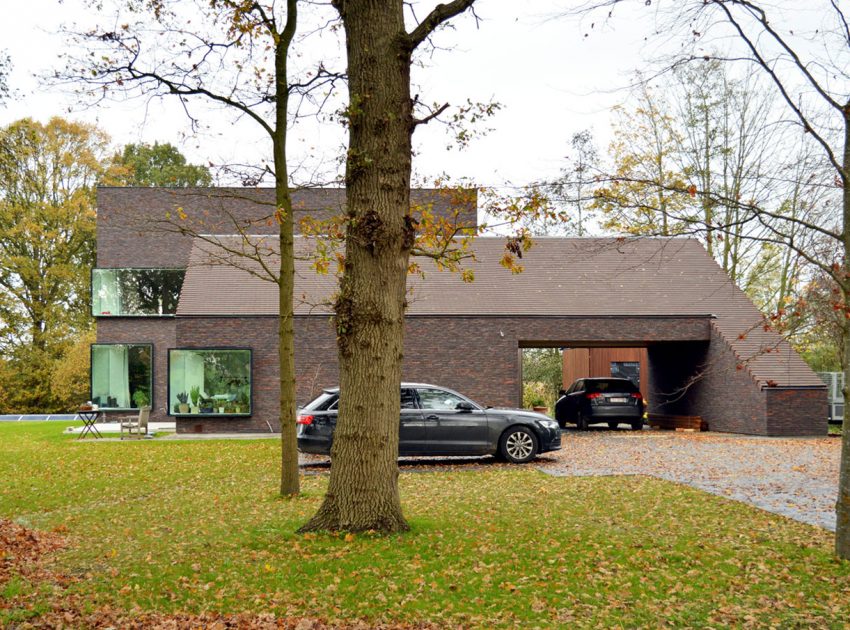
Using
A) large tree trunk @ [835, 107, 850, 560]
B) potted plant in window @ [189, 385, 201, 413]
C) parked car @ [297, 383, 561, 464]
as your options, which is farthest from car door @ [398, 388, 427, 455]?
potted plant in window @ [189, 385, 201, 413]

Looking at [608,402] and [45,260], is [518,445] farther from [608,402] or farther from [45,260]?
[45,260]

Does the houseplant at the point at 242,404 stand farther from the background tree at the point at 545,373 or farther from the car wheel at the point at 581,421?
the background tree at the point at 545,373

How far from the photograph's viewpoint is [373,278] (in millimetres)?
7922

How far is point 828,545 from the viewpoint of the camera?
Result: 750 centimetres

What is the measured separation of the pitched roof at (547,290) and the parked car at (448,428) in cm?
974

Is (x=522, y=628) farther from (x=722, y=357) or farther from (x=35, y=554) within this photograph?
(x=722, y=357)

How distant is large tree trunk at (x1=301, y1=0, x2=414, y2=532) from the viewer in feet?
25.8

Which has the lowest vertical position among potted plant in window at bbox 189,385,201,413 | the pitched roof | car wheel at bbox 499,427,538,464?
car wheel at bbox 499,427,538,464

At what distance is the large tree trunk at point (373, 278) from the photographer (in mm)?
7852

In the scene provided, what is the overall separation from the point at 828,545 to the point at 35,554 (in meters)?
6.99

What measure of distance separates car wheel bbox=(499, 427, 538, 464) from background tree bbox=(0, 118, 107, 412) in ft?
93.8

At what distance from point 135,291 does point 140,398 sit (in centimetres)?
456

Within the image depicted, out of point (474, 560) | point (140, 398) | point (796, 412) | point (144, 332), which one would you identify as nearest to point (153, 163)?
point (144, 332)

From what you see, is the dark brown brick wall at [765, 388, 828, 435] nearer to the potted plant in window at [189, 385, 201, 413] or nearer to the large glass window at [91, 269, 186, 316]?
the potted plant in window at [189, 385, 201, 413]
